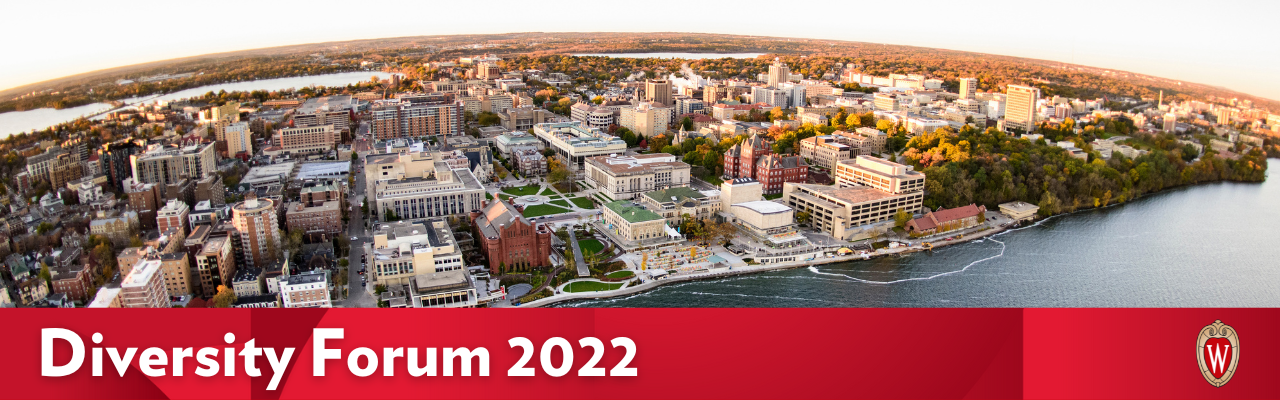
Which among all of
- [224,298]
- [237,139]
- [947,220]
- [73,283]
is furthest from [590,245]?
[237,139]

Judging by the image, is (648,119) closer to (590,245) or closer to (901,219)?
(901,219)

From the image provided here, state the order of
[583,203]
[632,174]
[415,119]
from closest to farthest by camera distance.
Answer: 1. [583,203]
2. [632,174]
3. [415,119]

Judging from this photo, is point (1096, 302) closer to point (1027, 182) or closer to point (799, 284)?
point (799, 284)

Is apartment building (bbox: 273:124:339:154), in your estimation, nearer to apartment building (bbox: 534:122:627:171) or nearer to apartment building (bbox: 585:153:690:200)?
apartment building (bbox: 534:122:627:171)

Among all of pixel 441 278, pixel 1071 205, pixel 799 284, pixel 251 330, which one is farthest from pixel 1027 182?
pixel 251 330

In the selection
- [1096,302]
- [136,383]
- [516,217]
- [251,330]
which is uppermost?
[251,330]

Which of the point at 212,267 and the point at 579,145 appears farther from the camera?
the point at 579,145
